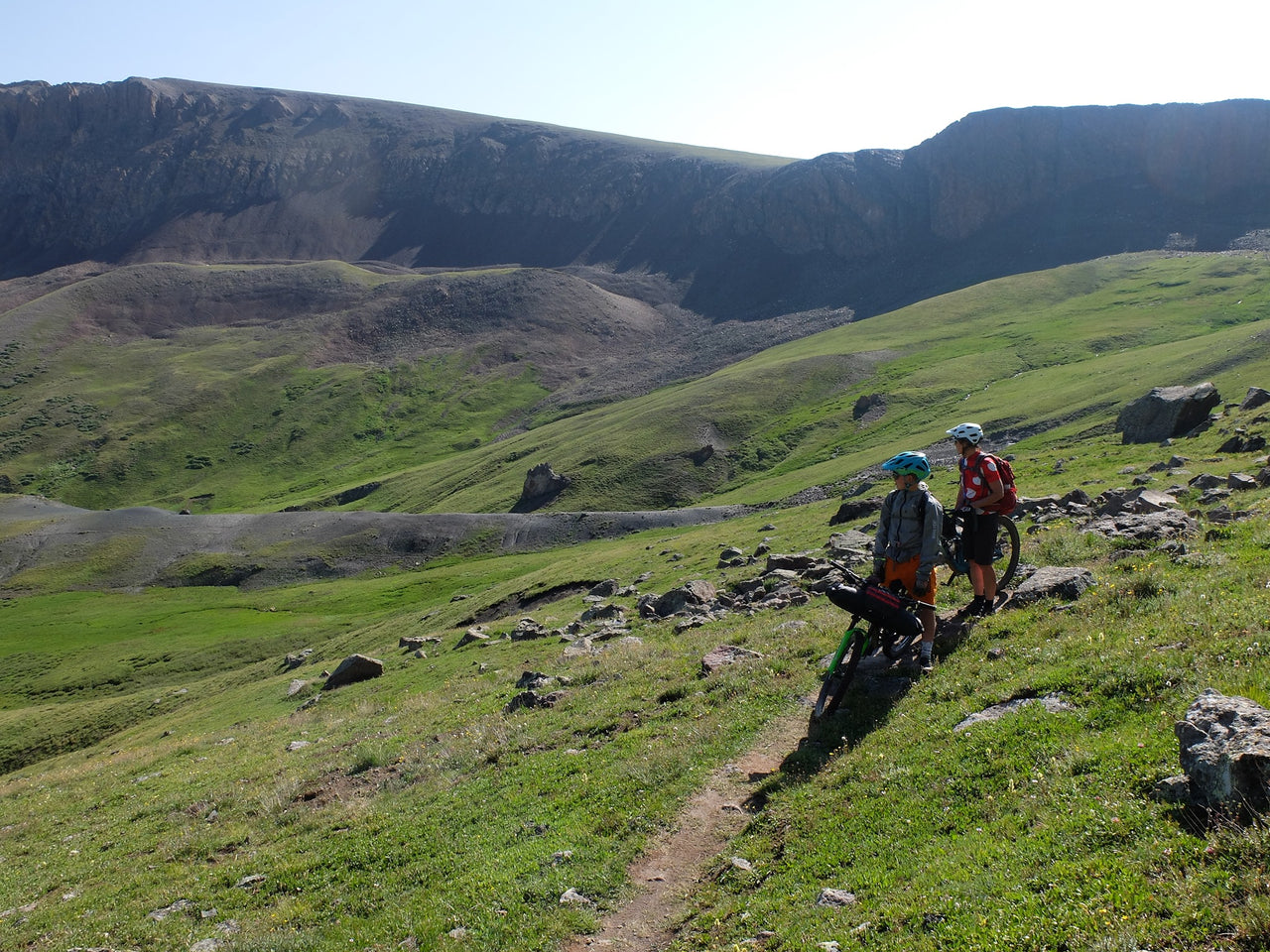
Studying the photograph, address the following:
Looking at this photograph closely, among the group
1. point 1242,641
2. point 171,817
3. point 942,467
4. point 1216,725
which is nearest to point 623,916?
point 1216,725

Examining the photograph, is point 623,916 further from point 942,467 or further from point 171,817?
point 942,467

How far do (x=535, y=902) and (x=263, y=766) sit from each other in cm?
1559

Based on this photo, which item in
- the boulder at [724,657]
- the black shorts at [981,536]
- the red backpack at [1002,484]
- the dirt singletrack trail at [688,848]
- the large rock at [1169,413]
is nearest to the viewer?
the dirt singletrack trail at [688,848]

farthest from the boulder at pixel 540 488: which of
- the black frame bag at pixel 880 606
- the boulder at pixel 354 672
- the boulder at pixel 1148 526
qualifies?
the black frame bag at pixel 880 606

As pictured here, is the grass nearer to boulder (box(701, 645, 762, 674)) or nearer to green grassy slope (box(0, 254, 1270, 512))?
boulder (box(701, 645, 762, 674))

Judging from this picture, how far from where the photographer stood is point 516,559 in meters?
91.2

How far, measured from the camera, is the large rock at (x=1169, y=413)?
48.6 meters

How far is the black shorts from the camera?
17.0 m

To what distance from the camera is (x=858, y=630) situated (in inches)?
594

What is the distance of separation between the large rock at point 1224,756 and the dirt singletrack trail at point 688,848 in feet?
20.8

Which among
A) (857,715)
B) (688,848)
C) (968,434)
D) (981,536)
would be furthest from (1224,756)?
(968,434)

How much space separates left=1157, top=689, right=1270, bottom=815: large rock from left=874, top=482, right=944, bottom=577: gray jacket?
5.74 meters

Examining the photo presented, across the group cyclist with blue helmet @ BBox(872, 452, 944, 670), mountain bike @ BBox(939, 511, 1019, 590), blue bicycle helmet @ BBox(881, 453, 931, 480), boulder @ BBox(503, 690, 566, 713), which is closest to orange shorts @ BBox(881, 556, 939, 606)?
cyclist with blue helmet @ BBox(872, 452, 944, 670)

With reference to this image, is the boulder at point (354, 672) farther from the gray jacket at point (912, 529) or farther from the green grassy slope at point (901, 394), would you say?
the green grassy slope at point (901, 394)
